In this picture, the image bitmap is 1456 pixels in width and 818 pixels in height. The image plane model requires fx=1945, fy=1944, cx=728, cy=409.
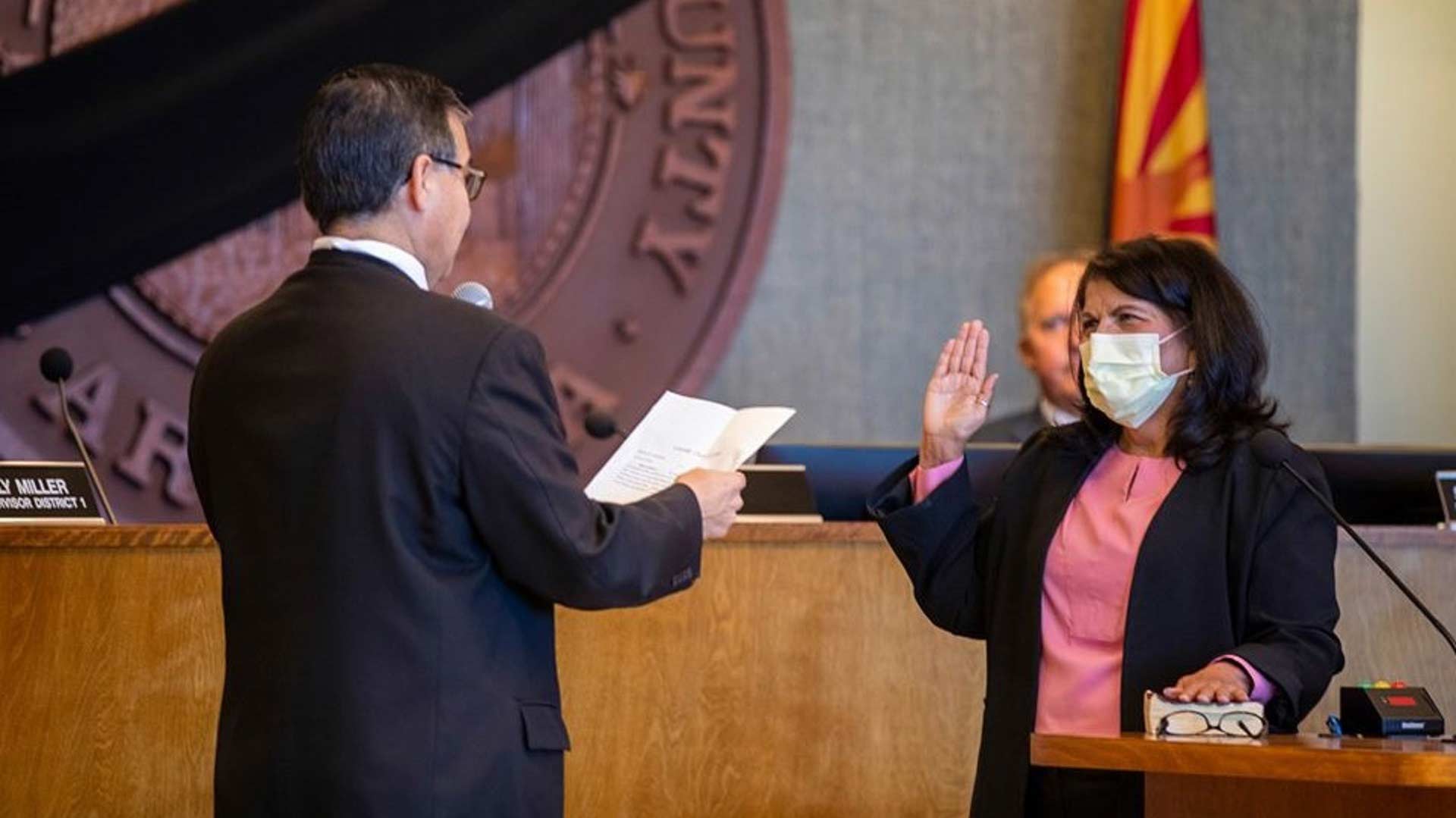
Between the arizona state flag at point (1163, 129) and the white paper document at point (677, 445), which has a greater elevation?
the arizona state flag at point (1163, 129)

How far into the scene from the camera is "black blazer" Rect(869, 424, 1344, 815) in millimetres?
2342

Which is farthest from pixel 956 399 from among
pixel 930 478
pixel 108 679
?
pixel 108 679

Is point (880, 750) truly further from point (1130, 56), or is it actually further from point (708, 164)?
point (1130, 56)

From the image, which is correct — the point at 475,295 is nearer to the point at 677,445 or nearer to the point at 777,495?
the point at 677,445

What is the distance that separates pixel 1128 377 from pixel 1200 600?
30cm

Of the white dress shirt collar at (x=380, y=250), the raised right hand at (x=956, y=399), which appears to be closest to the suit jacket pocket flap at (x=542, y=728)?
the white dress shirt collar at (x=380, y=250)

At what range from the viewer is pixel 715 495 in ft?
7.41

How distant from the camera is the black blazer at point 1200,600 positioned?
234 cm

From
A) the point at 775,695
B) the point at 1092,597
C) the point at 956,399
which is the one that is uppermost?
the point at 956,399

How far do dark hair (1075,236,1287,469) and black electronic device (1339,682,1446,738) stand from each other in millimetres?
346

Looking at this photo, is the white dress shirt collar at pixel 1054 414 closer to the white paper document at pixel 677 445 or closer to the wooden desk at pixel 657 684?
the wooden desk at pixel 657 684

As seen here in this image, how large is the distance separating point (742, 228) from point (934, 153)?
0.60 metres

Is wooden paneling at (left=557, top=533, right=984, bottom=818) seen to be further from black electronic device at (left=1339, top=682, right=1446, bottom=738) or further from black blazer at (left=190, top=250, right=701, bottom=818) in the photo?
black blazer at (left=190, top=250, right=701, bottom=818)

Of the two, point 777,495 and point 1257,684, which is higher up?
point 777,495
